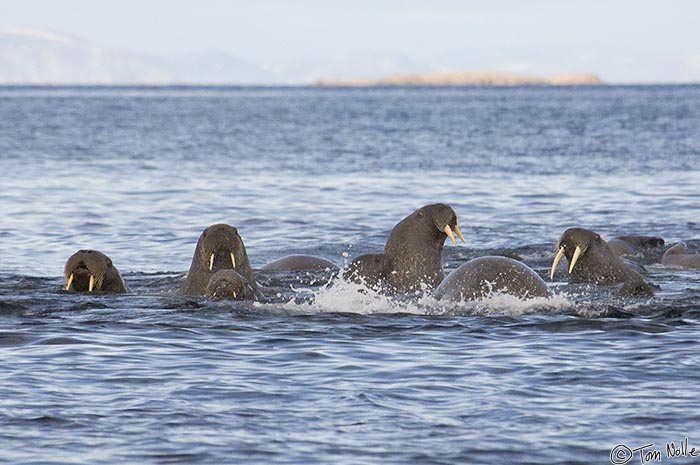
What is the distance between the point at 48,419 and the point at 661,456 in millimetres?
3829

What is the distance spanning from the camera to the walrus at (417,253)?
1342 cm

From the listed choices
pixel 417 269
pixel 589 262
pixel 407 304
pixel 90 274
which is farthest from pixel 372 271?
pixel 90 274

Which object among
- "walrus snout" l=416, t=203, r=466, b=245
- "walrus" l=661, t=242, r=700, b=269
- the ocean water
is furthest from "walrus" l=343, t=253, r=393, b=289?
"walrus" l=661, t=242, r=700, b=269

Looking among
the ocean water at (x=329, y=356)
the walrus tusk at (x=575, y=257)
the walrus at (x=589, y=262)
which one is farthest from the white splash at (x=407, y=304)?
the walrus at (x=589, y=262)

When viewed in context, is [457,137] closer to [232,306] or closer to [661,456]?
[232,306]

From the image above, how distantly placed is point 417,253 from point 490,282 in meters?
1.10

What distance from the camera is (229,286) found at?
13.0 m

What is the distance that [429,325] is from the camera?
11.9m

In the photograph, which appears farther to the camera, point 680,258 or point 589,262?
point 680,258

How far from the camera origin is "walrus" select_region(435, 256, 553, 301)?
12.6 meters

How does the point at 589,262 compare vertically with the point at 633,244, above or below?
above

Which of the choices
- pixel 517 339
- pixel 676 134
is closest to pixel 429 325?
pixel 517 339

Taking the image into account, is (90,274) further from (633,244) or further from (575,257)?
(633,244)

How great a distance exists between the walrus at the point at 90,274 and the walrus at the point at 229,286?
1.36 meters
